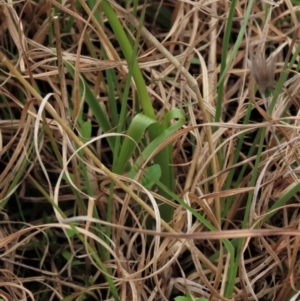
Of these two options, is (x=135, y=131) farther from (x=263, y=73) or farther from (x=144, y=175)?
(x=263, y=73)

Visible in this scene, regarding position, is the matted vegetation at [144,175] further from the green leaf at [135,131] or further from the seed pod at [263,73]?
the seed pod at [263,73]

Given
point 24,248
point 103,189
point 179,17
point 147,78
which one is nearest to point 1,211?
point 24,248

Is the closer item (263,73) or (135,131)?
(263,73)

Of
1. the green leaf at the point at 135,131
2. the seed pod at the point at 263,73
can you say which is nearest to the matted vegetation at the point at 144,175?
the green leaf at the point at 135,131

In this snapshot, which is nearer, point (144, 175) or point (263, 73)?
point (263, 73)

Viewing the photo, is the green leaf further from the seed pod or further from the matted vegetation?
the seed pod

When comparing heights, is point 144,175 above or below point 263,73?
below

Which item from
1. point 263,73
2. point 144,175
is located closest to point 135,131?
point 144,175

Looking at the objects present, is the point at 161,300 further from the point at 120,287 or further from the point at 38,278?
the point at 38,278

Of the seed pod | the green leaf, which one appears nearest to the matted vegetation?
the green leaf
